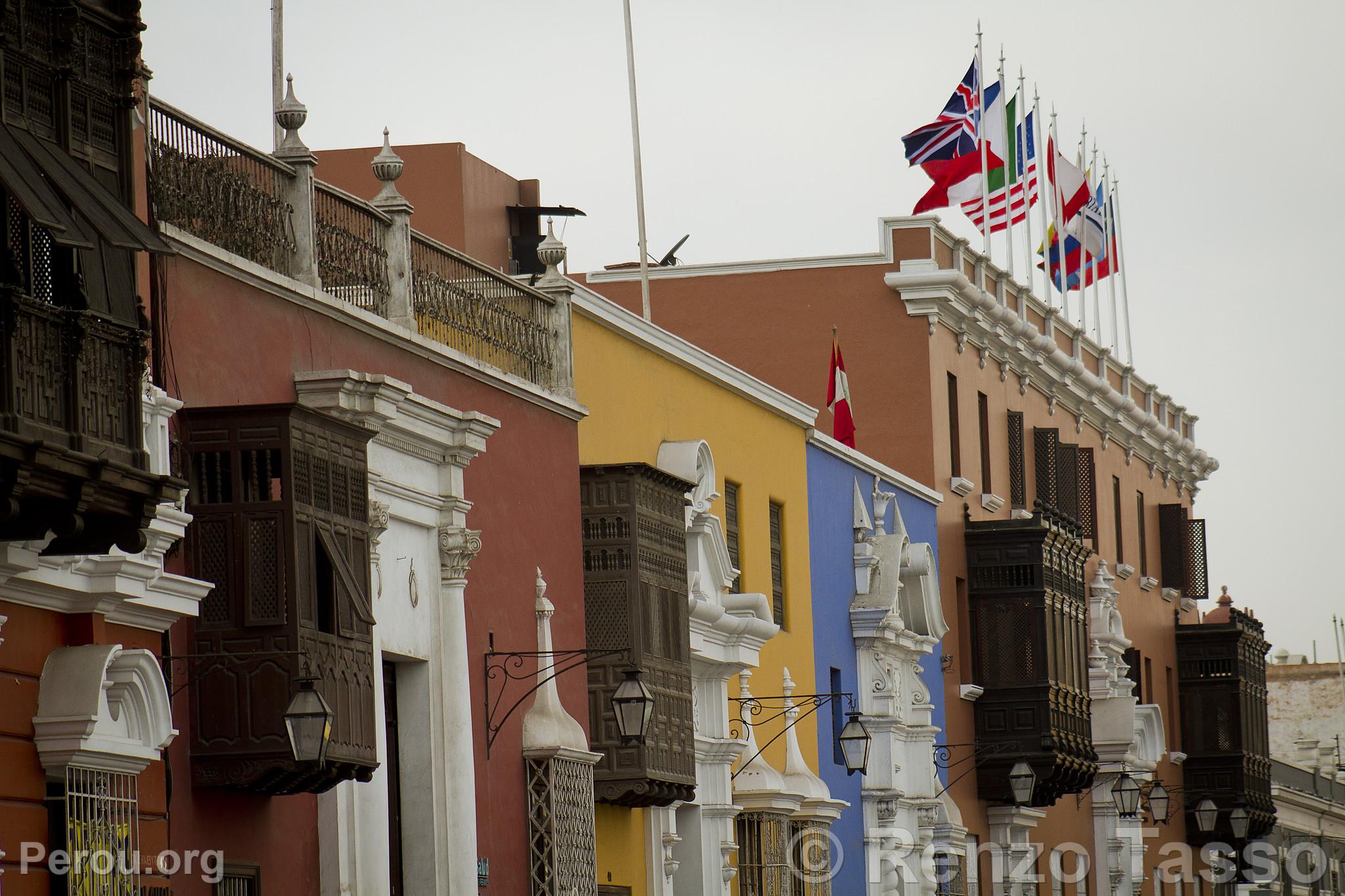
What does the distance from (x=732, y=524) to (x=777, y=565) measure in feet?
4.87

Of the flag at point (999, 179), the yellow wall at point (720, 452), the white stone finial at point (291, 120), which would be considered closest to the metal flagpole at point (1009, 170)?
the flag at point (999, 179)

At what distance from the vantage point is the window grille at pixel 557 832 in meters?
18.5

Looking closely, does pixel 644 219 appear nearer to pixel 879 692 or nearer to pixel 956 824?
pixel 879 692

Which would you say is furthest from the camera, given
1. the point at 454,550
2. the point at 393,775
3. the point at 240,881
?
the point at 454,550

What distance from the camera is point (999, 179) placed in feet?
120

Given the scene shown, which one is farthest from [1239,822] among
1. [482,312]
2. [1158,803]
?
[482,312]

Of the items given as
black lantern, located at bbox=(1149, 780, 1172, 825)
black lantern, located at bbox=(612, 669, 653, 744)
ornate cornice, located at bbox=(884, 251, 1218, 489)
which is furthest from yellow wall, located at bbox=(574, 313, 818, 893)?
black lantern, located at bbox=(1149, 780, 1172, 825)

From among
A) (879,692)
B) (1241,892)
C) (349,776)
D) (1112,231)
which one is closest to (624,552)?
(349,776)

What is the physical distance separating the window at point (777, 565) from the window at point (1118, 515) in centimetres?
1669

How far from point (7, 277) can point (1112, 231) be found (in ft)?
110

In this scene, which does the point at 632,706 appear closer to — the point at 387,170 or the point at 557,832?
the point at 557,832

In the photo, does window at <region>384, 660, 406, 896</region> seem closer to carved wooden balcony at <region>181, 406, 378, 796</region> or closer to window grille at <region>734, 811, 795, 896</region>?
carved wooden balcony at <region>181, 406, 378, 796</region>

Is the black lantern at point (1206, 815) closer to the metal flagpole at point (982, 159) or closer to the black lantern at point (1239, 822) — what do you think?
the black lantern at point (1239, 822)

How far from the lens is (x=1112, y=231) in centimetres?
4350
